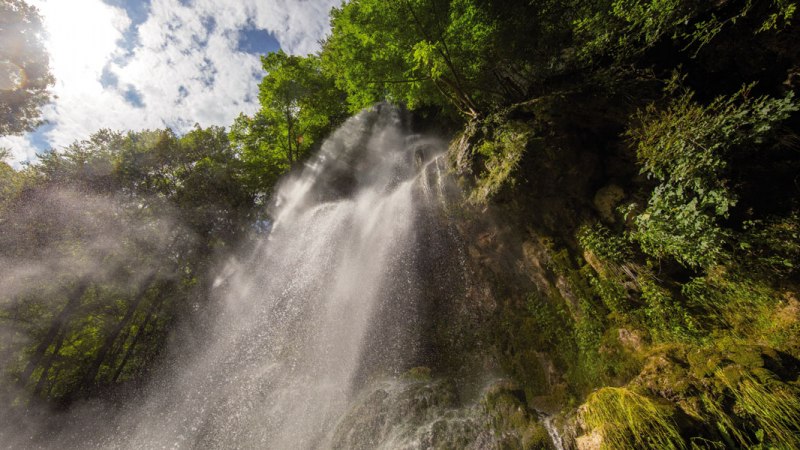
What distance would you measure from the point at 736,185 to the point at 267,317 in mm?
11811

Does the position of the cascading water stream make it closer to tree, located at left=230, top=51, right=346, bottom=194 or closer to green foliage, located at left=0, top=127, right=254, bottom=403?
green foliage, located at left=0, top=127, right=254, bottom=403

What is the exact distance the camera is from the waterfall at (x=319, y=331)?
7.78 meters

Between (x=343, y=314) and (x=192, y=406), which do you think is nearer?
(x=343, y=314)

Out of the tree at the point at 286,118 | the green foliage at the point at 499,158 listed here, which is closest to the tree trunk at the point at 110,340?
the tree at the point at 286,118

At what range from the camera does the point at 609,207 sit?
231 inches

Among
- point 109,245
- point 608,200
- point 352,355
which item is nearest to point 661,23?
point 608,200

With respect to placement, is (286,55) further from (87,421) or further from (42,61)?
(87,421)

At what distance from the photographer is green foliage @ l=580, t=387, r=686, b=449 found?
302 centimetres

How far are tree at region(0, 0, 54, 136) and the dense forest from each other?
0.10 meters

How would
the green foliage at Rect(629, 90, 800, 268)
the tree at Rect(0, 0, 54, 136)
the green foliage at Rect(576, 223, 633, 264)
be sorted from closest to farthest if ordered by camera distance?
the green foliage at Rect(629, 90, 800, 268), the green foliage at Rect(576, 223, 633, 264), the tree at Rect(0, 0, 54, 136)

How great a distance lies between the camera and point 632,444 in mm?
3074

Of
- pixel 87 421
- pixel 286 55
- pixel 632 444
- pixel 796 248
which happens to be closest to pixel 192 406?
pixel 87 421

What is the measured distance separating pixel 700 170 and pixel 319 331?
345 inches

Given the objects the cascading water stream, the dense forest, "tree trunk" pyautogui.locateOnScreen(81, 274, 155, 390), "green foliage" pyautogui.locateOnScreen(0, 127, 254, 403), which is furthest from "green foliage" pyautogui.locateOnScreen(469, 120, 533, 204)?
"tree trunk" pyautogui.locateOnScreen(81, 274, 155, 390)
